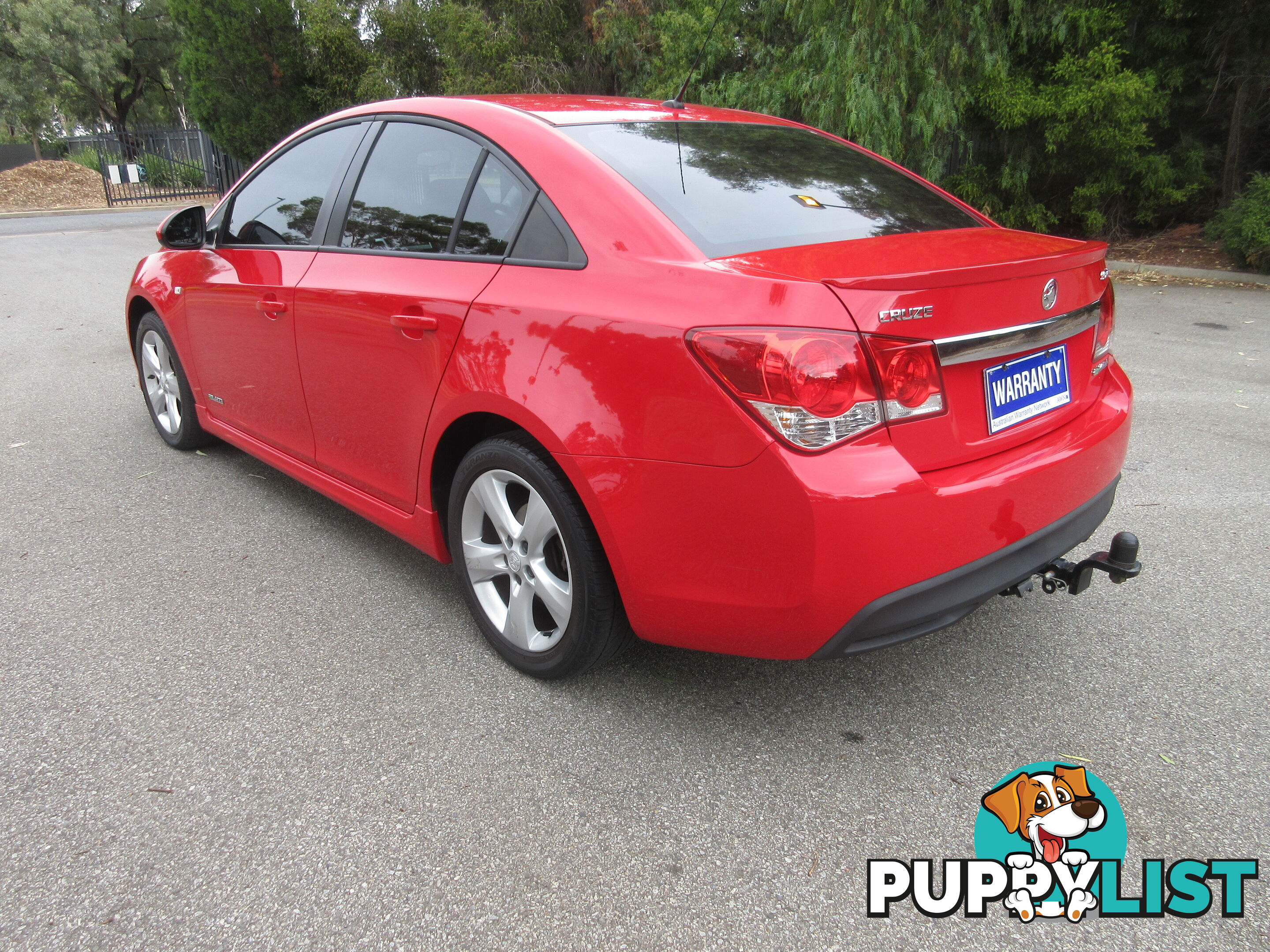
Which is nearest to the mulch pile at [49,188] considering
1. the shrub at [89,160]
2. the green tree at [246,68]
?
the shrub at [89,160]

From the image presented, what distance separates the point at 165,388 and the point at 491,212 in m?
2.85

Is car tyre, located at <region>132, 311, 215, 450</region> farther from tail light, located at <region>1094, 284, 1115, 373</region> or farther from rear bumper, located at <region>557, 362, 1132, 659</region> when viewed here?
tail light, located at <region>1094, 284, 1115, 373</region>

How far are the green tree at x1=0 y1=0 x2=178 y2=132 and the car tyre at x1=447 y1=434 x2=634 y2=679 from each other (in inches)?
1639

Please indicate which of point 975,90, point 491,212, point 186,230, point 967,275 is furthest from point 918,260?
point 975,90

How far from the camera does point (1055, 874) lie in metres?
1.96

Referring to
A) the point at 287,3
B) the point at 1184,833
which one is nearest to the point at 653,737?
the point at 1184,833

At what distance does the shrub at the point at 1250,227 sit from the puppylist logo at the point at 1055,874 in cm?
1087

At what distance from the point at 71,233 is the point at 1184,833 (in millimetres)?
19760

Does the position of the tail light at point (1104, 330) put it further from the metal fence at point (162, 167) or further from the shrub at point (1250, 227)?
the metal fence at point (162, 167)

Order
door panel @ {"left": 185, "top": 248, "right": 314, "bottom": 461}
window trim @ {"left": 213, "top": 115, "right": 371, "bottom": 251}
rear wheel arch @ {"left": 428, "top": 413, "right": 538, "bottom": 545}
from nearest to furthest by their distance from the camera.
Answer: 1. rear wheel arch @ {"left": 428, "top": 413, "right": 538, "bottom": 545}
2. window trim @ {"left": 213, "top": 115, "right": 371, "bottom": 251}
3. door panel @ {"left": 185, "top": 248, "right": 314, "bottom": 461}

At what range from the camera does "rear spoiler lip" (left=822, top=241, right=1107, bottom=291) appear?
189cm

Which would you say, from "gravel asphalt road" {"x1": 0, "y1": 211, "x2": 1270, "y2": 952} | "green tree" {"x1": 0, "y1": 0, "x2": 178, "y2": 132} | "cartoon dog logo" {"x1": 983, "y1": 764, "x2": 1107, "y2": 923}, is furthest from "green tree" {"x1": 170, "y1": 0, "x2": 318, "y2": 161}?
"cartoon dog logo" {"x1": 983, "y1": 764, "x2": 1107, "y2": 923}

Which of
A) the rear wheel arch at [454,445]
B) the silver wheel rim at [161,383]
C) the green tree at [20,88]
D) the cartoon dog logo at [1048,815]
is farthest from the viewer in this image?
the green tree at [20,88]

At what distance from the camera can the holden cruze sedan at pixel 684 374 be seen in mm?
1892
